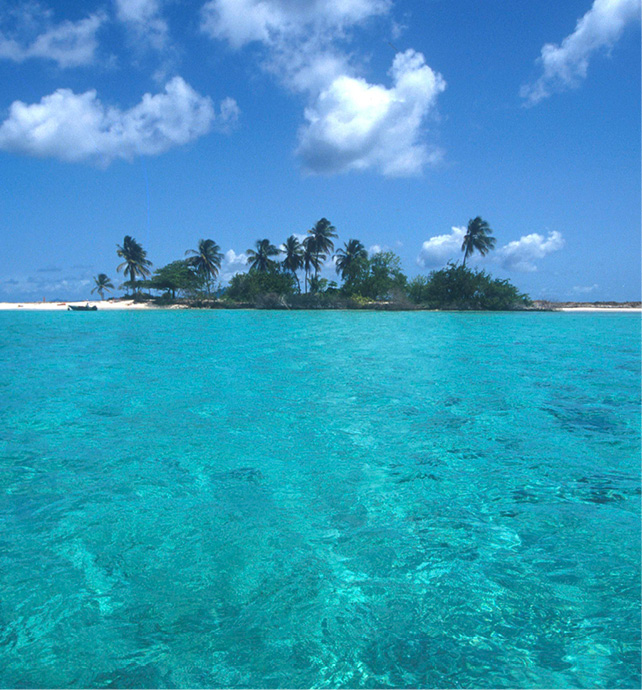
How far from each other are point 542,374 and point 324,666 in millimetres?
9895

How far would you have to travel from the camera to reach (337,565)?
3.03 metres

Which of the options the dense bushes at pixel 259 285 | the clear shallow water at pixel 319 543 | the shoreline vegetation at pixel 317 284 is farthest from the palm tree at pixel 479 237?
the clear shallow water at pixel 319 543

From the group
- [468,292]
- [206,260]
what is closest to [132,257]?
[206,260]

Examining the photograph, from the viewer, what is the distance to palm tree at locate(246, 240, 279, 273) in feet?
187

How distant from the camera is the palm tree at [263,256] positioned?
56.9 m

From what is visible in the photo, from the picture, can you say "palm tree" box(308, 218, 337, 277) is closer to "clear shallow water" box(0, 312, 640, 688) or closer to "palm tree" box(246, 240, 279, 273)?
"palm tree" box(246, 240, 279, 273)

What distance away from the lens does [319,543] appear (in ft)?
10.8

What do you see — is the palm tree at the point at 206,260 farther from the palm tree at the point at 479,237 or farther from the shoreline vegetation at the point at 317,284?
the palm tree at the point at 479,237

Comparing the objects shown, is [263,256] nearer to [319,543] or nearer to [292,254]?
[292,254]

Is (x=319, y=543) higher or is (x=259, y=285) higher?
(x=259, y=285)

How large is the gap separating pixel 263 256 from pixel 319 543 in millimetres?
55905

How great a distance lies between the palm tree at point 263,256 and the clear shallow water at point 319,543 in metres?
50.9

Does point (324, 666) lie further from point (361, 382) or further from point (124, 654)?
point (361, 382)

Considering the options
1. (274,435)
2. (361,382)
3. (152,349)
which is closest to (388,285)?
(152,349)
